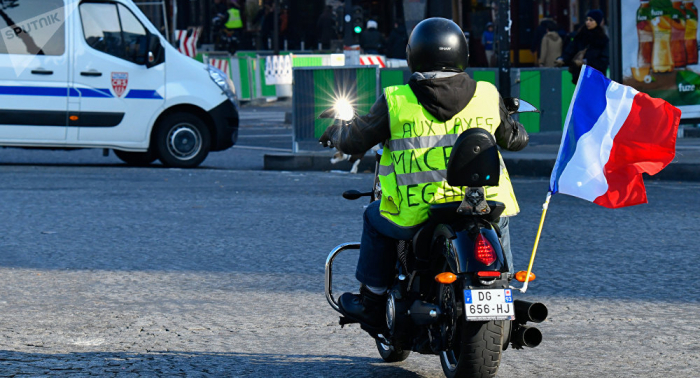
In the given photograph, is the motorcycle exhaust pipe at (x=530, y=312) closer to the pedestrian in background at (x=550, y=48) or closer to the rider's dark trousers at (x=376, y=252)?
the rider's dark trousers at (x=376, y=252)

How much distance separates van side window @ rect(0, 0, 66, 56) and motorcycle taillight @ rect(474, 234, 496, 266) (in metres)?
9.91

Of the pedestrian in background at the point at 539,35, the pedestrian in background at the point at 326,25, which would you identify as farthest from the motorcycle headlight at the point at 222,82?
the pedestrian in background at the point at 326,25

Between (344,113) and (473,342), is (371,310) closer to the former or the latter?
(473,342)

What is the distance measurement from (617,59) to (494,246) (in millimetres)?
10502

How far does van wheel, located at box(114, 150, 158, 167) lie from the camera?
13.8 m

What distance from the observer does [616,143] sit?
4156 millimetres

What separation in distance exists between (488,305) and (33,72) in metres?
10.0

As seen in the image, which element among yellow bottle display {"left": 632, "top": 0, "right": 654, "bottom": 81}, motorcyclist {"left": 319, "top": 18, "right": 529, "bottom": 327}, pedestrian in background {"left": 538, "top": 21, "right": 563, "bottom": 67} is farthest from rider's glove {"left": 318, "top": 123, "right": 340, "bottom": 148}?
pedestrian in background {"left": 538, "top": 21, "right": 563, "bottom": 67}

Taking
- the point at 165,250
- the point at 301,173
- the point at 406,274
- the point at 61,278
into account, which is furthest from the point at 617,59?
the point at 406,274

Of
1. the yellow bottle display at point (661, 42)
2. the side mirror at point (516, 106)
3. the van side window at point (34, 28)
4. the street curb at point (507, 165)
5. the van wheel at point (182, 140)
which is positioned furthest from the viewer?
the yellow bottle display at point (661, 42)

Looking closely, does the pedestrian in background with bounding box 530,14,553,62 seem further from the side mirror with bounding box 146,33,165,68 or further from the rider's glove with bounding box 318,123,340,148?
the rider's glove with bounding box 318,123,340,148

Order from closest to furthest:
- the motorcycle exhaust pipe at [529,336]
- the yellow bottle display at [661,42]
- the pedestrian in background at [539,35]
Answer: the motorcycle exhaust pipe at [529,336], the yellow bottle display at [661,42], the pedestrian in background at [539,35]

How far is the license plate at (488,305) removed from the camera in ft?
12.1

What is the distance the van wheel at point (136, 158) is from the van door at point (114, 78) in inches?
27.5
